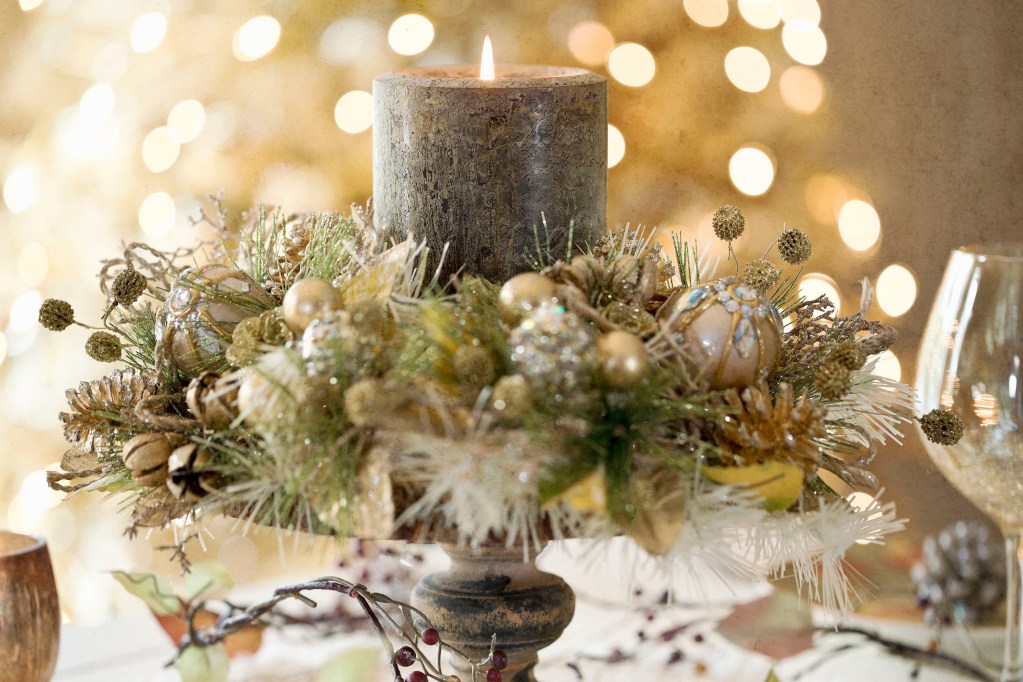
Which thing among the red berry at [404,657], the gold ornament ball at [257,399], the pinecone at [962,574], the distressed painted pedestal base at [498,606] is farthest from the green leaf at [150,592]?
the pinecone at [962,574]

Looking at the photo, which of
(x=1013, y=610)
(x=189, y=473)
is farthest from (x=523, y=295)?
(x=1013, y=610)

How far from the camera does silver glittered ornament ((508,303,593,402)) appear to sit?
1.35ft

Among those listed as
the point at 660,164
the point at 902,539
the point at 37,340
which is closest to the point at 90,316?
the point at 37,340

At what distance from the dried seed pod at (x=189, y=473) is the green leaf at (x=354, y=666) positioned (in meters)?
0.56

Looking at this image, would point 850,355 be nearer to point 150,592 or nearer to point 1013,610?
point 1013,610

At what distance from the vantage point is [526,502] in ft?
1.35

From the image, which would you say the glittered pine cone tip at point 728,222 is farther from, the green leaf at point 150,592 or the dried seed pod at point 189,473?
the green leaf at point 150,592

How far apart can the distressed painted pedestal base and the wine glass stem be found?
1.07 ft

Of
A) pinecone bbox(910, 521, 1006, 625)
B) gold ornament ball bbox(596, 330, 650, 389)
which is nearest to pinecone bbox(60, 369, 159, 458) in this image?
gold ornament ball bbox(596, 330, 650, 389)

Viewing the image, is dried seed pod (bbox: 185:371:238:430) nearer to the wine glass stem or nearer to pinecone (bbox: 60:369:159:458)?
pinecone (bbox: 60:369:159:458)

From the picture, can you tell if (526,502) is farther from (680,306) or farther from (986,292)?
(986,292)

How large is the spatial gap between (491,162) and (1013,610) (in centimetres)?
46

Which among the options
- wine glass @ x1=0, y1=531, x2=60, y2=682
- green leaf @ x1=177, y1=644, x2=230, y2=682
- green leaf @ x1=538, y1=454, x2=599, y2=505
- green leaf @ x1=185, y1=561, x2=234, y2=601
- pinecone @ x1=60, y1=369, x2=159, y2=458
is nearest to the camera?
green leaf @ x1=538, y1=454, x2=599, y2=505

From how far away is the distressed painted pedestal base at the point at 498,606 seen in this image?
0.56m
